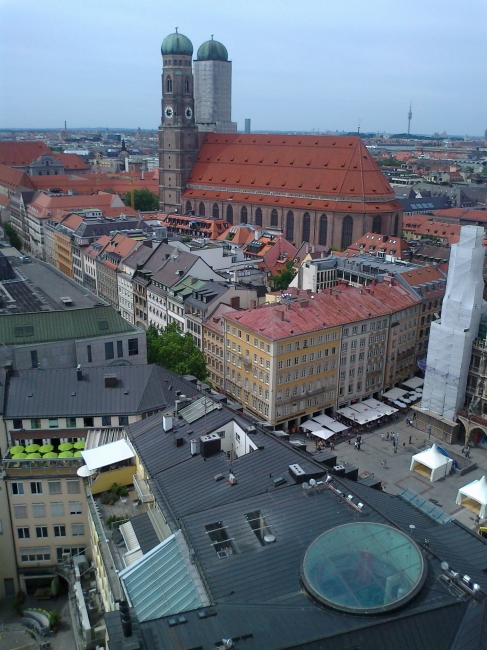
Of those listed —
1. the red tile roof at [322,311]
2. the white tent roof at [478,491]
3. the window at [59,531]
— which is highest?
the red tile roof at [322,311]

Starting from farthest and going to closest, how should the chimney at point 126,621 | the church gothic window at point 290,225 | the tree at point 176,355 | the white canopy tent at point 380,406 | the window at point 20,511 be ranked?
the church gothic window at point 290,225 < the white canopy tent at point 380,406 < the tree at point 176,355 < the window at point 20,511 < the chimney at point 126,621

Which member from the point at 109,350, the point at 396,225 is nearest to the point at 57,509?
the point at 109,350

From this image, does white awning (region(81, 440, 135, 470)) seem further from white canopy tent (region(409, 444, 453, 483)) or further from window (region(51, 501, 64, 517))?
white canopy tent (region(409, 444, 453, 483))

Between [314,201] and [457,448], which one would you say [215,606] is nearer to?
[457,448]

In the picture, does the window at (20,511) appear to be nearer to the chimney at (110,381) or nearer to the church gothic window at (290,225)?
the chimney at (110,381)

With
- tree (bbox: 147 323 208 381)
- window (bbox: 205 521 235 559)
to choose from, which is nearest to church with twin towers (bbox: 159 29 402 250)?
tree (bbox: 147 323 208 381)

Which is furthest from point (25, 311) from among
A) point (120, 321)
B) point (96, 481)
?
point (96, 481)

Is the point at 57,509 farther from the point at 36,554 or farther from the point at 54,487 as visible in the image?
the point at 36,554

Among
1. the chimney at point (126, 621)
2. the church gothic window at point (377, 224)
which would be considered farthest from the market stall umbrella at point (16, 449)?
the church gothic window at point (377, 224)
